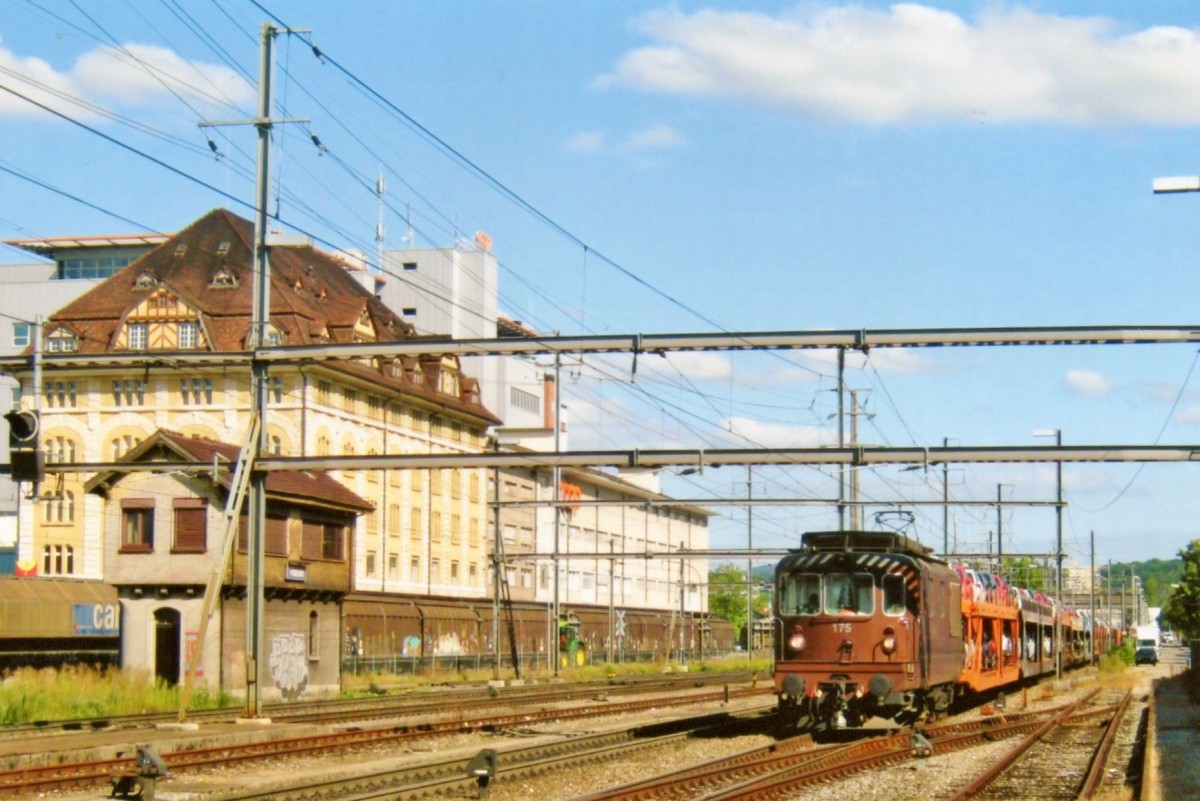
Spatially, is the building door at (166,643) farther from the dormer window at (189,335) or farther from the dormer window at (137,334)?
the dormer window at (137,334)

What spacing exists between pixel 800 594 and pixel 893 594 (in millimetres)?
1514

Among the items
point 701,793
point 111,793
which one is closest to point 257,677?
point 111,793

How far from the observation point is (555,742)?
2286 cm

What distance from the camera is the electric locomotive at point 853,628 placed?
968 inches

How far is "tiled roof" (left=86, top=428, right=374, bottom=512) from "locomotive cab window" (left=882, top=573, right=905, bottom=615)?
16.1 metres

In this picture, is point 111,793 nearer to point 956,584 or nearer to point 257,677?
point 257,677

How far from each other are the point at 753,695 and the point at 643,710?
9274mm

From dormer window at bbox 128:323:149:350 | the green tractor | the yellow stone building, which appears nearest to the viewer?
the yellow stone building

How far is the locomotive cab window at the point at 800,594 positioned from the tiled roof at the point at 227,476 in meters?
14.6

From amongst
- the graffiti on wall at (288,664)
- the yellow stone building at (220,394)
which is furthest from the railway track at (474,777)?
the yellow stone building at (220,394)

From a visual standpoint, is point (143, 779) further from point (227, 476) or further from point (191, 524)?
point (191, 524)

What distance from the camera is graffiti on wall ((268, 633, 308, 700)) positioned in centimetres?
3856

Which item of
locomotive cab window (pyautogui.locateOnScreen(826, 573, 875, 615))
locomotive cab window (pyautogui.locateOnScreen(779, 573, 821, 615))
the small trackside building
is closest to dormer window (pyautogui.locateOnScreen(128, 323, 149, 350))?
the small trackside building

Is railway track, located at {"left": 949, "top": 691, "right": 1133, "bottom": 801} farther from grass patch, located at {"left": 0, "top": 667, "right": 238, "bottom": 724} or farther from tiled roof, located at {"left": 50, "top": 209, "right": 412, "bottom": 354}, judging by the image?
tiled roof, located at {"left": 50, "top": 209, "right": 412, "bottom": 354}
